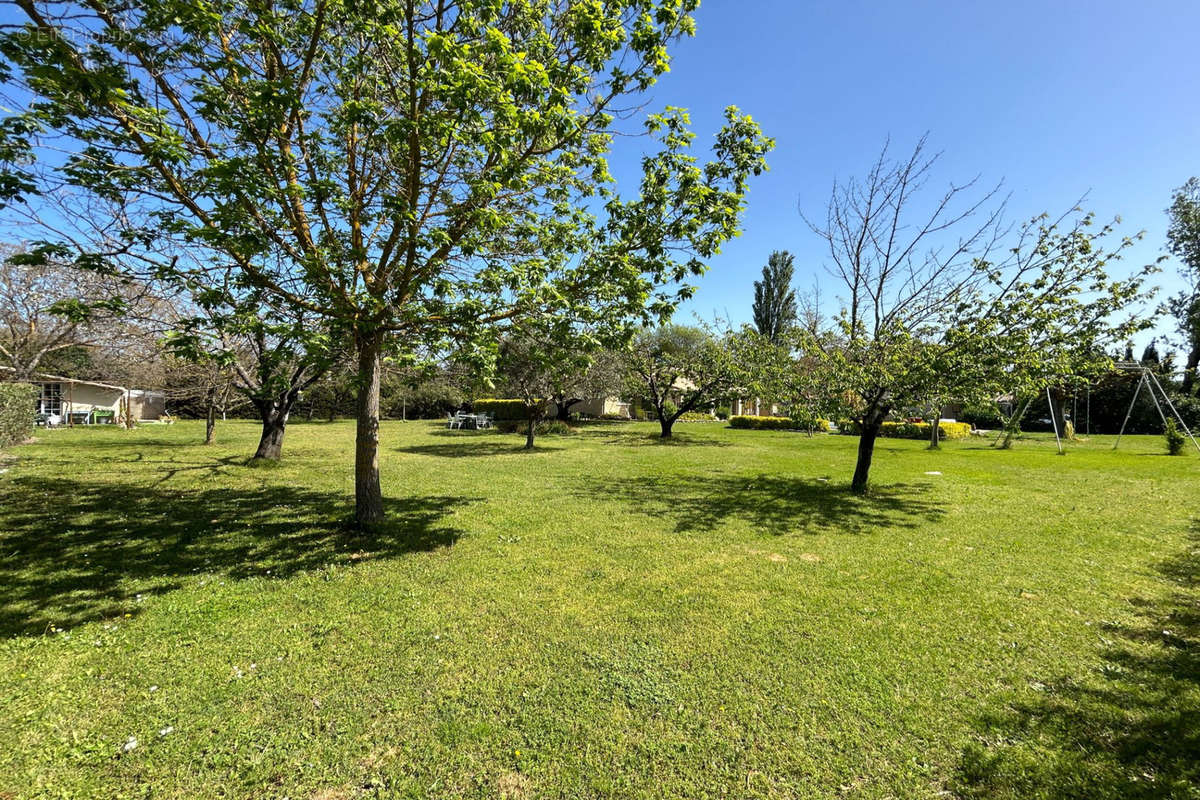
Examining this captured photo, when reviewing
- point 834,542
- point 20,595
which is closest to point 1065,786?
point 834,542

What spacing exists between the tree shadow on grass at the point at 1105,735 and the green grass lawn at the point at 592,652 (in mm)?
16

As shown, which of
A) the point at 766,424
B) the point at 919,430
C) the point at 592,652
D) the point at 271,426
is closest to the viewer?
the point at 592,652

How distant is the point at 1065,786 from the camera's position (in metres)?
2.52

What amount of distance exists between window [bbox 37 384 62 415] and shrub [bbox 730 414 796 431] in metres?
41.4

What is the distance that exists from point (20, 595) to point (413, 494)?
5531 millimetres

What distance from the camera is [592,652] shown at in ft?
12.5

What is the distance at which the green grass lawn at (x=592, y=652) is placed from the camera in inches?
102

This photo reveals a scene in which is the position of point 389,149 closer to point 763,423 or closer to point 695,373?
point 695,373

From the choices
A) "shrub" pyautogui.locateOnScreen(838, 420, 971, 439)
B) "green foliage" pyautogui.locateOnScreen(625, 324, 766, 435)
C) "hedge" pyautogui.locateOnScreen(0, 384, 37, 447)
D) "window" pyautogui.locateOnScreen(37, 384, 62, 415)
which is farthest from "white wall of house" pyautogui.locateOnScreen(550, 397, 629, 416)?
"window" pyautogui.locateOnScreen(37, 384, 62, 415)

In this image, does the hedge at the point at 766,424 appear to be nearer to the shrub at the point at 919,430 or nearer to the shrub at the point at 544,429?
→ the shrub at the point at 919,430

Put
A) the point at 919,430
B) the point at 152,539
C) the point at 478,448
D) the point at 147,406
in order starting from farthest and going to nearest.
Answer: the point at 147,406 → the point at 919,430 → the point at 478,448 → the point at 152,539

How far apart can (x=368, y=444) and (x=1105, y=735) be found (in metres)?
7.87

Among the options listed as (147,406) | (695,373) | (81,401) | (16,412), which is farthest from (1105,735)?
(147,406)

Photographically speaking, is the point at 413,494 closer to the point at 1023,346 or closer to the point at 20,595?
the point at 20,595
